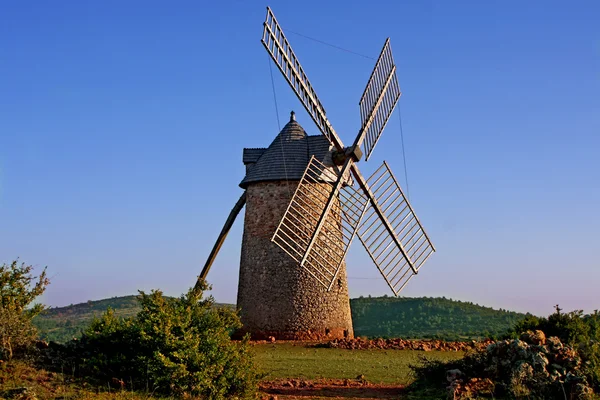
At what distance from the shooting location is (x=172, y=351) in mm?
11289

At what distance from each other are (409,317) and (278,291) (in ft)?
79.0

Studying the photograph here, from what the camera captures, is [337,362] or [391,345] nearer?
[337,362]

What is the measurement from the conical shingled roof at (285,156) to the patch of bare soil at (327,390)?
28.8 ft

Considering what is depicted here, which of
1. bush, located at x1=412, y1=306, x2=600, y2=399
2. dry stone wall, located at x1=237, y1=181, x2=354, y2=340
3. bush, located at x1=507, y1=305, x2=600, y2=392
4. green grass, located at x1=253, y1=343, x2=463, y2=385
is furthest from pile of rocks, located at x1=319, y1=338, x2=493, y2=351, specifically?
bush, located at x1=412, y1=306, x2=600, y2=399

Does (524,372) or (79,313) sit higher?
(79,313)

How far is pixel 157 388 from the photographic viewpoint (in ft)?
36.3

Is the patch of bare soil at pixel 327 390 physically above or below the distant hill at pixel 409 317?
below

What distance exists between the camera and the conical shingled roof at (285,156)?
22081mm

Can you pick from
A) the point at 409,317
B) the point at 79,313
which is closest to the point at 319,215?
the point at 409,317

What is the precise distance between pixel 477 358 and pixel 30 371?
7851mm

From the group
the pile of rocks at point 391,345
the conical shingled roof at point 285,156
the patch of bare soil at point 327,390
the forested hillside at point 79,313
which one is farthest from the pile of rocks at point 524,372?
the forested hillside at point 79,313

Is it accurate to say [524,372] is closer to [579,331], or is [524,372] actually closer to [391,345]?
[579,331]

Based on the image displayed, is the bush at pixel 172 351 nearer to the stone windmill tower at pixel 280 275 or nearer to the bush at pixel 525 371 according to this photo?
the bush at pixel 525 371

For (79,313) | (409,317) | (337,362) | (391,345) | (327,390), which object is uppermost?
(79,313)
